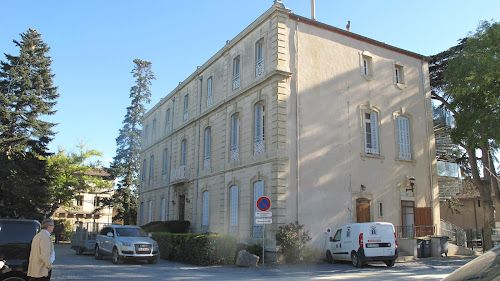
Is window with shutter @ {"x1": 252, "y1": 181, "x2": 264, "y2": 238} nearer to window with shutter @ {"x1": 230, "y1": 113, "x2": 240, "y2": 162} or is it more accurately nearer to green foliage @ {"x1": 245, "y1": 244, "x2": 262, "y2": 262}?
green foliage @ {"x1": 245, "y1": 244, "x2": 262, "y2": 262}

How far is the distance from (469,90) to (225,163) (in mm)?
12487

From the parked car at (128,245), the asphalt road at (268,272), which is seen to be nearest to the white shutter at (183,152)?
the parked car at (128,245)

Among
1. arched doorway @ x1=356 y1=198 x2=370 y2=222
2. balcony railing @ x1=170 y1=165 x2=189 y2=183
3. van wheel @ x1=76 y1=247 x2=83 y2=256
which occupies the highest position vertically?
balcony railing @ x1=170 y1=165 x2=189 y2=183

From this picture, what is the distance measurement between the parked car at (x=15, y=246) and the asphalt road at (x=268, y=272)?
4.37 metres

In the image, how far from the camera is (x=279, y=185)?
719 inches

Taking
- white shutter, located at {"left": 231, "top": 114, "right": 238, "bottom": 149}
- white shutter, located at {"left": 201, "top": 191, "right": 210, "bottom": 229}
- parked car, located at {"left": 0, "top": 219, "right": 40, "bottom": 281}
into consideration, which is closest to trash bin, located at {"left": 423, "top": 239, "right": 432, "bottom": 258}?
white shutter, located at {"left": 231, "top": 114, "right": 238, "bottom": 149}

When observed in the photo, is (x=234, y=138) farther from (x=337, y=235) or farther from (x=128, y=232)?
(x=337, y=235)

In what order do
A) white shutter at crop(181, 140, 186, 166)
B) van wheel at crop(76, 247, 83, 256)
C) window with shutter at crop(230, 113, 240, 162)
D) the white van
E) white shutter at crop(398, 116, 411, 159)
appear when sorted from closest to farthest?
the white van → window with shutter at crop(230, 113, 240, 162) → white shutter at crop(398, 116, 411, 159) → van wheel at crop(76, 247, 83, 256) → white shutter at crop(181, 140, 186, 166)

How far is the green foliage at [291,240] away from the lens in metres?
17.2

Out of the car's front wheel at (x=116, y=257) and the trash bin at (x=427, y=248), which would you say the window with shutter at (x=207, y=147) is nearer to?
the car's front wheel at (x=116, y=257)

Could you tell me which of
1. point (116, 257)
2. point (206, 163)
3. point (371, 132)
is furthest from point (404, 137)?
point (116, 257)

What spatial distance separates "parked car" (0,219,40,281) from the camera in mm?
8445

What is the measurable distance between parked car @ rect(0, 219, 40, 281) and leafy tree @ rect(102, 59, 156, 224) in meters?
37.6

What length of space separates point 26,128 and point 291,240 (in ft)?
86.4
